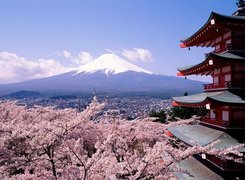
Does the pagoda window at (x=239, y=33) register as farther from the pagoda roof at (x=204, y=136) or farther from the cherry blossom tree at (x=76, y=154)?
the cherry blossom tree at (x=76, y=154)

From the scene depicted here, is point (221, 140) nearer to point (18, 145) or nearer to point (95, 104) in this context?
point (95, 104)

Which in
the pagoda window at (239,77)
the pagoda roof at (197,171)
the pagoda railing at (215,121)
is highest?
the pagoda window at (239,77)

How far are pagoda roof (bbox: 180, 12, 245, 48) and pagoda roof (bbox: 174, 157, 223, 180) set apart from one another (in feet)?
16.2

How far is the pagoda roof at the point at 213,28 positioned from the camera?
10.0 metres

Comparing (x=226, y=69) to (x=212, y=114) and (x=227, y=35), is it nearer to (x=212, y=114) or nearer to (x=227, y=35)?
(x=227, y=35)

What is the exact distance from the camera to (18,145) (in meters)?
8.39

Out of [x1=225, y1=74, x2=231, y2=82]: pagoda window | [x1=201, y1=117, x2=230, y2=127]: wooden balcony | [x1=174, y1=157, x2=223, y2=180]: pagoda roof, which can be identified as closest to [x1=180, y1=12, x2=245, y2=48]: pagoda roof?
[x1=225, y1=74, x2=231, y2=82]: pagoda window

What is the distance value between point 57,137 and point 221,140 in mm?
5140

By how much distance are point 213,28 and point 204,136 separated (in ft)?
13.0

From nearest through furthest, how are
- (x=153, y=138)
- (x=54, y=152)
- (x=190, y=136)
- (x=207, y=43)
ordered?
(x=54, y=152), (x=190, y=136), (x=207, y=43), (x=153, y=138)

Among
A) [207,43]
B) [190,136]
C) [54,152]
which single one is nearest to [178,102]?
[190,136]

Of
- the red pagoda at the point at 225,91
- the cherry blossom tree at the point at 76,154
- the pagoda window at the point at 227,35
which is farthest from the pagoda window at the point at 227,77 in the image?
the cherry blossom tree at the point at 76,154

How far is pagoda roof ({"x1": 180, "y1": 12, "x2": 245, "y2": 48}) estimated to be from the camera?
10023 millimetres

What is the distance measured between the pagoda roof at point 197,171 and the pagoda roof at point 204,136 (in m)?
0.98
